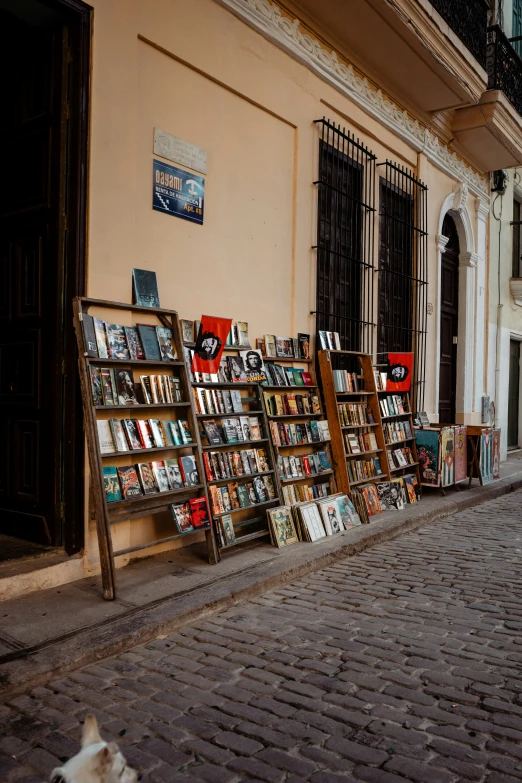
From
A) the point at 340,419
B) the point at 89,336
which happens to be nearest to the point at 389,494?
the point at 340,419

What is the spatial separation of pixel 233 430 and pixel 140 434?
3.60 feet

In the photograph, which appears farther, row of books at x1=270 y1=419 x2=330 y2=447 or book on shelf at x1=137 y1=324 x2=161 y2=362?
→ row of books at x1=270 y1=419 x2=330 y2=447

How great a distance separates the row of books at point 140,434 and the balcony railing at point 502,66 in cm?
857

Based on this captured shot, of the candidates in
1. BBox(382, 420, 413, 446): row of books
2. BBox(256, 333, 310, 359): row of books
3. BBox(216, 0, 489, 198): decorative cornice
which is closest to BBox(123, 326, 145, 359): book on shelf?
BBox(256, 333, 310, 359): row of books

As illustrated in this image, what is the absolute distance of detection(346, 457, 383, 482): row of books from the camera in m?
6.72

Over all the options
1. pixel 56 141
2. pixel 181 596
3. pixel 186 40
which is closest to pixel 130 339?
pixel 56 141

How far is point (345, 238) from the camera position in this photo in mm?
7738

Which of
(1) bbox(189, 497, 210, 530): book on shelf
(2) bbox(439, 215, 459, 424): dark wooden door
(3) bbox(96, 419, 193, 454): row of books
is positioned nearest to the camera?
(3) bbox(96, 419, 193, 454): row of books

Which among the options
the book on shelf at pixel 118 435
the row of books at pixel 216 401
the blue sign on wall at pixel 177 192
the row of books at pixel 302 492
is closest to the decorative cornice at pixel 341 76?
the blue sign on wall at pixel 177 192

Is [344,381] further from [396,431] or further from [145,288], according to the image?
[145,288]

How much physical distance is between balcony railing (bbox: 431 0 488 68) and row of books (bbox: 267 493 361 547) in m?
6.66

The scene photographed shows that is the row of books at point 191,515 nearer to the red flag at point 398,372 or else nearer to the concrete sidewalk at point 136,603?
the concrete sidewalk at point 136,603

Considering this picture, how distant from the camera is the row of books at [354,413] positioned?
6668 mm

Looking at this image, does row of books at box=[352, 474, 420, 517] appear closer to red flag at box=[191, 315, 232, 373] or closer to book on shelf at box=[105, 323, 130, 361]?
red flag at box=[191, 315, 232, 373]
